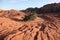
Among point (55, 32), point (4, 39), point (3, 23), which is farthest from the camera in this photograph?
point (3, 23)

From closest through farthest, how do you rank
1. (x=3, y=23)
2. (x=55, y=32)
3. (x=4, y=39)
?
1. (x=4, y=39)
2. (x=55, y=32)
3. (x=3, y=23)

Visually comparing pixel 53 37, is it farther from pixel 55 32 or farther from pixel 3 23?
pixel 3 23

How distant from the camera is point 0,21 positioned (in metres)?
18.6

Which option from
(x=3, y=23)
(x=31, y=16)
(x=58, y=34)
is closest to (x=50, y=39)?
(x=58, y=34)

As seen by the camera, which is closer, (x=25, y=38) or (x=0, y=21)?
(x=25, y=38)

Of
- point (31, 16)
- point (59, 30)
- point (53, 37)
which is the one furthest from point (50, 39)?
point (31, 16)

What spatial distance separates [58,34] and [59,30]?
115 centimetres

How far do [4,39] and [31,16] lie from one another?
11.1 meters

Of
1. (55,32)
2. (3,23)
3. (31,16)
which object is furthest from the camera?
(31,16)

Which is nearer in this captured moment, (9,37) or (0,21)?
(9,37)

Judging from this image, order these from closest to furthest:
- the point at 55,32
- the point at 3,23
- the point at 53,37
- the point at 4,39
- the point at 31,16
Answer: the point at 4,39 → the point at 53,37 → the point at 55,32 → the point at 3,23 → the point at 31,16

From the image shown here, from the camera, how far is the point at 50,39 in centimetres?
1186

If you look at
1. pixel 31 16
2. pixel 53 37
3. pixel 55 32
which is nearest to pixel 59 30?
pixel 55 32

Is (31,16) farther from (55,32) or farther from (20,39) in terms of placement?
(20,39)
